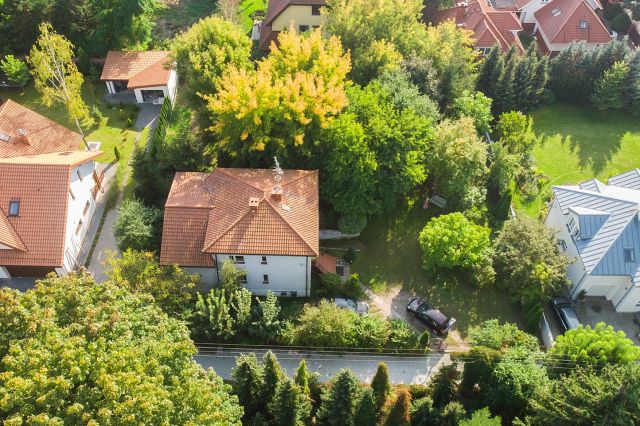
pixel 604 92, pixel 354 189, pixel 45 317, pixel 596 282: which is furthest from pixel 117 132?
pixel 604 92

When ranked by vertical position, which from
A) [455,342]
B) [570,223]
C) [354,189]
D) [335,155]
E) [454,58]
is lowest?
[455,342]

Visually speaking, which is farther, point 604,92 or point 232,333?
point 604,92

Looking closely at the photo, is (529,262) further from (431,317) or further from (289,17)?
(289,17)

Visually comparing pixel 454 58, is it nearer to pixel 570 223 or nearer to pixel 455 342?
pixel 570 223

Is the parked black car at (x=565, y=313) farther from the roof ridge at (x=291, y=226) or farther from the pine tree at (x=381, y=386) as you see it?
the roof ridge at (x=291, y=226)

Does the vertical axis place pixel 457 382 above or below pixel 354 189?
below

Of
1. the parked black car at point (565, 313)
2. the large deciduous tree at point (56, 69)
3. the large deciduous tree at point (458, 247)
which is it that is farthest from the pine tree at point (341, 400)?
the large deciduous tree at point (56, 69)

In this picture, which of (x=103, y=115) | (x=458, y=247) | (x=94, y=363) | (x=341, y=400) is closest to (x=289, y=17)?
(x=103, y=115)
